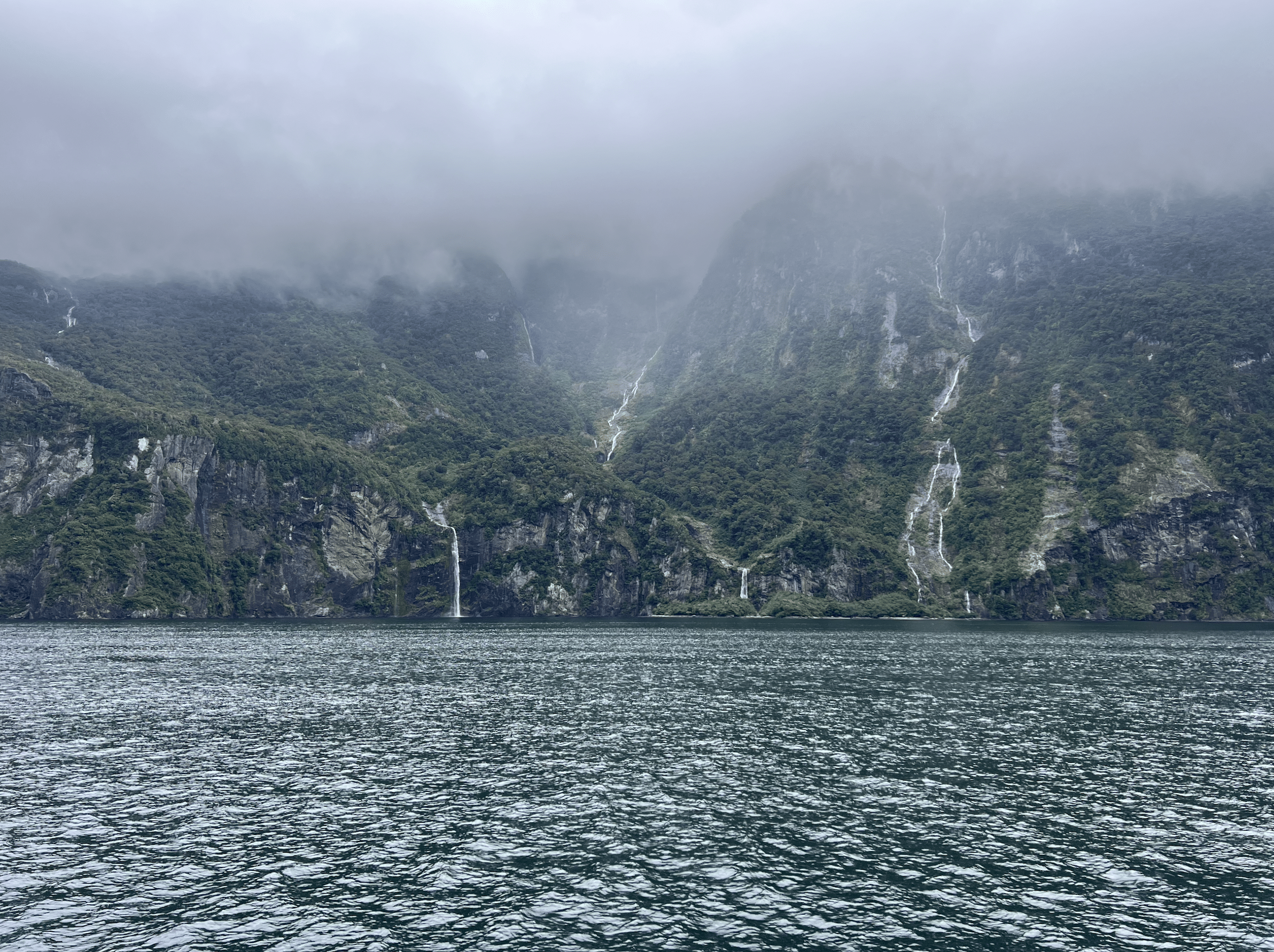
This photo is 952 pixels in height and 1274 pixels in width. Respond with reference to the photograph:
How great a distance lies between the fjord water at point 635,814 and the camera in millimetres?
23312

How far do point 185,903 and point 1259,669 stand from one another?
10167 centimetres

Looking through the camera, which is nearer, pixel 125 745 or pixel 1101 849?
pixel 1101 849

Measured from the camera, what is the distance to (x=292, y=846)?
30031mm

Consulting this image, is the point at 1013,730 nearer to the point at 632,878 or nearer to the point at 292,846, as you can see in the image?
the point at 632,878

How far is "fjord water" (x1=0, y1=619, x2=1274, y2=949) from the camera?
23.3m

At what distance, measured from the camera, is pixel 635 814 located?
34.2 m

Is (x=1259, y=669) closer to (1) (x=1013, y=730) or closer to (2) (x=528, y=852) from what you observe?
(1) (x=1013, y=730)

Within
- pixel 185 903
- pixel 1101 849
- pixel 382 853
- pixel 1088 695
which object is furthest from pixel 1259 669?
pixel 185 903

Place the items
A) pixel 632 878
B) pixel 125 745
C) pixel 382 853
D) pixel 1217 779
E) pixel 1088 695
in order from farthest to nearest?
pixel 1088 695 → pixel 125 745 → pixel 1217 779 → pixel 382 853 → pixel 632 878

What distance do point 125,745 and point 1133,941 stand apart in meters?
51.5

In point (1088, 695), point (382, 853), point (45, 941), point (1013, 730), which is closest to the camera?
point (45, 941)

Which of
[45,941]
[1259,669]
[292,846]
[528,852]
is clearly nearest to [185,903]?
[45,941]

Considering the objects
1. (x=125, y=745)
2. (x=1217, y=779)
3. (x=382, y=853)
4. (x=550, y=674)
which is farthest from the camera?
(x=550, y=674)

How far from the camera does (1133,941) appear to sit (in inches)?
859
